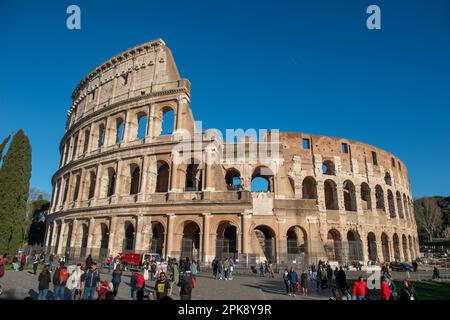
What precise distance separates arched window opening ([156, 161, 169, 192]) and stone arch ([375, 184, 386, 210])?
73.8ft

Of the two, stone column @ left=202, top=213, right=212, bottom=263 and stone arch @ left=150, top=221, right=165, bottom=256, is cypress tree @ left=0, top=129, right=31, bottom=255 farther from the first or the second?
stone column @ left=202, top=213, right=212, bottom=263

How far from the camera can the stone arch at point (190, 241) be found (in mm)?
19844

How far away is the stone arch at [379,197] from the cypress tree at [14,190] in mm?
32692

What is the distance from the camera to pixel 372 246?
2753 centimetres

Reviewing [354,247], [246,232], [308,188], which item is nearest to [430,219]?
[308,188]

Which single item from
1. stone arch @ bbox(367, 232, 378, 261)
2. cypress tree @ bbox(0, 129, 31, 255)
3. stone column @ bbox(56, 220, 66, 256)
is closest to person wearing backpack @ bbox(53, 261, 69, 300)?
cypress tree @ bbox(0, 129, 31, 255)

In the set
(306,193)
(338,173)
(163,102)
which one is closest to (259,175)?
(306,193)

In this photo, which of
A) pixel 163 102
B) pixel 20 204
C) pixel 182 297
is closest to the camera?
pixel 182 297

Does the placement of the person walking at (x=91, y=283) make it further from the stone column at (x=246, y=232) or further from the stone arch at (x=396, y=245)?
the stone arch at (x=396, y=245)

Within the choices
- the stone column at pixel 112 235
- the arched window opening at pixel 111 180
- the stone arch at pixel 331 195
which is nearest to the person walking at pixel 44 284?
the stone column at pixel 112 235

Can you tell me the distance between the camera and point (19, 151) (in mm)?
20188
